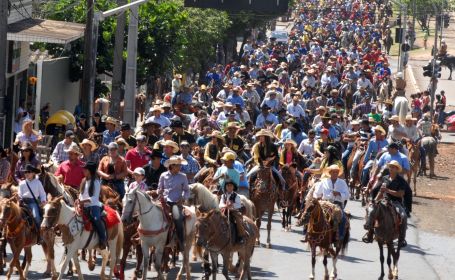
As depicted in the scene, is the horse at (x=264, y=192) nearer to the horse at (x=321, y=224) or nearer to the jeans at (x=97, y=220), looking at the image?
the horse at (x=321, y=224)

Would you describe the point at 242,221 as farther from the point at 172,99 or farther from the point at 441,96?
the point at 441,96

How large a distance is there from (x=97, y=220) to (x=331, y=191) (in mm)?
4580

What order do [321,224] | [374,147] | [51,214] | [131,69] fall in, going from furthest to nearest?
[131,69]
[374,147]
[321,224]
[51,214]

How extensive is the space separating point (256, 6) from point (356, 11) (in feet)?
209

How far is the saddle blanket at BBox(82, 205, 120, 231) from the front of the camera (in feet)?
71.4

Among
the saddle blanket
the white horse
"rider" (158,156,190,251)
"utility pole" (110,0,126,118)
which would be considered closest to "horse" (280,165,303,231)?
"rider" (158,156,190,251)

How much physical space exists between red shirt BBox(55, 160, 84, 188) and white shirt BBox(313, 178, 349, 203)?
3.95m

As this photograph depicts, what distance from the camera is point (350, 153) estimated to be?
3581 cm

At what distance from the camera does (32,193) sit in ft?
73.5

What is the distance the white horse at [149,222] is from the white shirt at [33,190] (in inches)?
60.9

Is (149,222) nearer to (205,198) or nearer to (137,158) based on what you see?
(205,198)

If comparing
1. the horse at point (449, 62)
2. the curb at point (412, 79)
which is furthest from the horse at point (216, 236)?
the horse at point (449, 62)

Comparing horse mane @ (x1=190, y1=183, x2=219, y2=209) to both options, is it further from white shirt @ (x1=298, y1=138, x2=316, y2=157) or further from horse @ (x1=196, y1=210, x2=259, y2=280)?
white shirt @ (x1=298, y1=138, x2=316, y2=157)

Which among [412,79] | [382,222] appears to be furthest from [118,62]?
[412,79]
